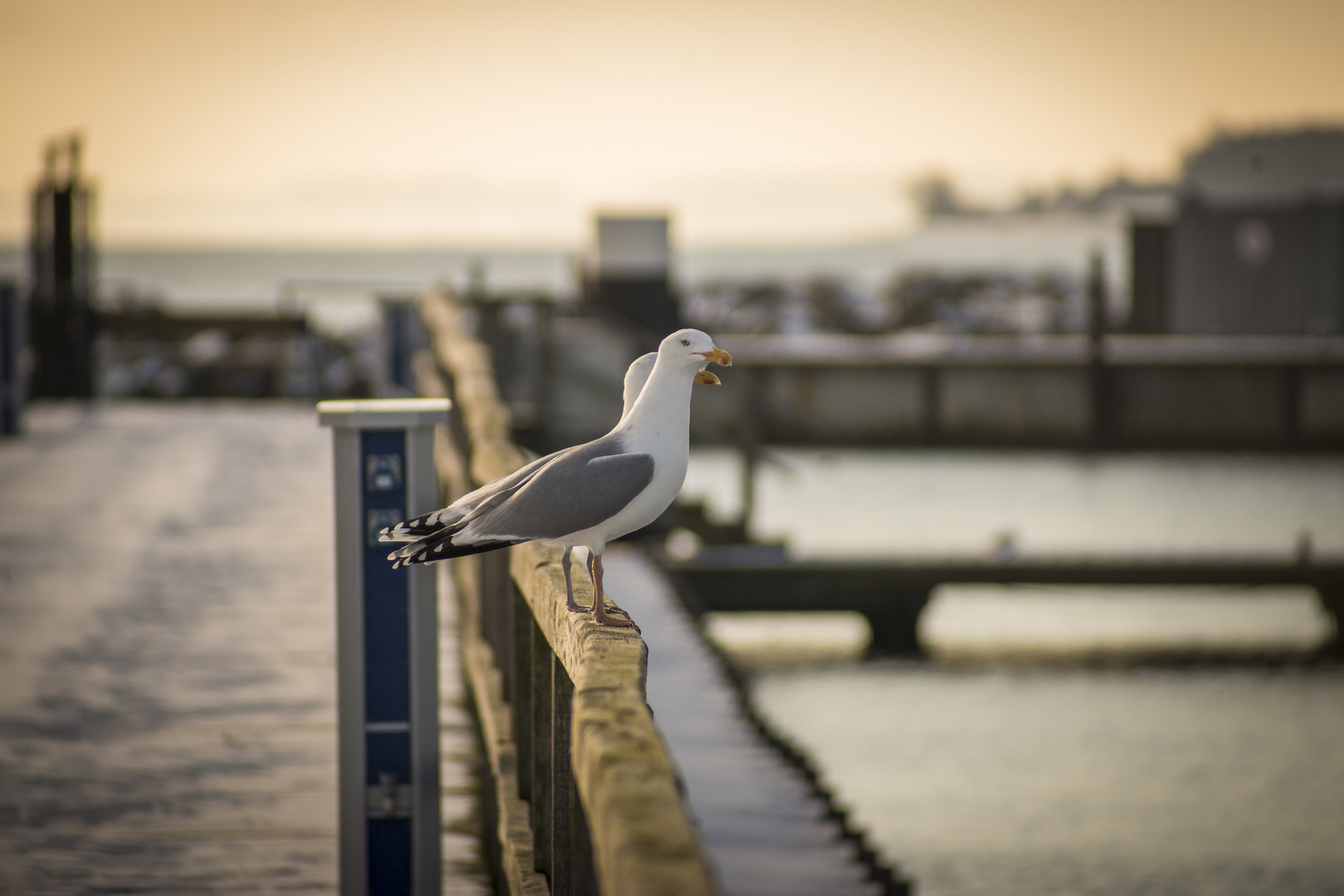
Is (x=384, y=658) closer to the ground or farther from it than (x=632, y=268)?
closer to the ground

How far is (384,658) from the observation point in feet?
13.8

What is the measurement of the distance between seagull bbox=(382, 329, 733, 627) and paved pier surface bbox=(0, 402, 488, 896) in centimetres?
190

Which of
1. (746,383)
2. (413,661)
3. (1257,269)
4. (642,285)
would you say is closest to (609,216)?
(642,285)

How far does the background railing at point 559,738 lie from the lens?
6.70 feet

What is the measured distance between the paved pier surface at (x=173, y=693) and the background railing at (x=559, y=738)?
610 millimetres

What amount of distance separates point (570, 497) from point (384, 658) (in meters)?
1.18

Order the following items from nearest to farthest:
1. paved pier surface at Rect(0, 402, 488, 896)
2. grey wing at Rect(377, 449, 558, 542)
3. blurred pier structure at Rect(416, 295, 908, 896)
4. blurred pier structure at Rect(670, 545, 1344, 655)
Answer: blurred pier structure at Rect(416, 295, 908, 896) < grey wing at Rect(377, 449, 558, 542) < paved pier surface at Rect(0, 402, 488, 896) < blurred pier structure at Rect(670, 545, 1344, 655)

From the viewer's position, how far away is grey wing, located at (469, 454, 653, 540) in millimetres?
3232

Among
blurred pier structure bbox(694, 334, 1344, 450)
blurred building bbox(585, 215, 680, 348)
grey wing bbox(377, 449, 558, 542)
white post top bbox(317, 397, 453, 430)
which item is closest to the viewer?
grey wing bbox(377, 449, 558, 542)

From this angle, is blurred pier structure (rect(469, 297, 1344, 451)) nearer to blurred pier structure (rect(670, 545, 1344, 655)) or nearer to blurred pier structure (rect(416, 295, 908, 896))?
blurred pier structure (rect(670, 545, 1344, 655))

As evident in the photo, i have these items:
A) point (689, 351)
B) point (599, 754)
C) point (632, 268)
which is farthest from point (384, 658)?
point (632, 268)

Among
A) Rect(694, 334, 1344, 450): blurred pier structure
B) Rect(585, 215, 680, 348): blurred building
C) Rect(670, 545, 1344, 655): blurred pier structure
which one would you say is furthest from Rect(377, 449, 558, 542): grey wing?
Rect(694, 334, 1344, 450): blurred pier structure

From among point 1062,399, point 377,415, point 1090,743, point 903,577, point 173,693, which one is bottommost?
point 1090,743

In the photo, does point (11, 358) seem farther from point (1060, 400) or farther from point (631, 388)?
point (1060, 400)
